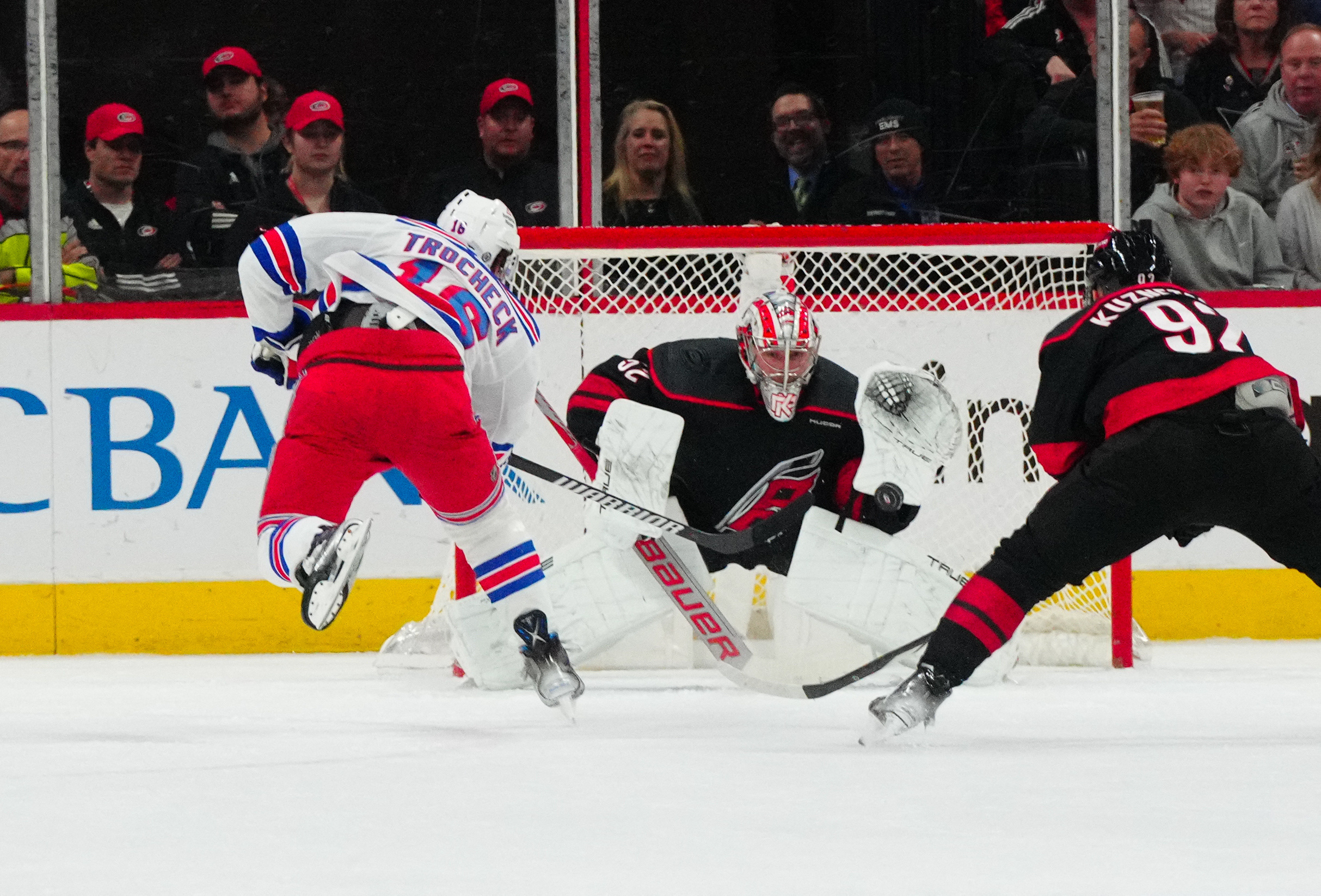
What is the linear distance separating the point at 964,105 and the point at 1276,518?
2316 mm

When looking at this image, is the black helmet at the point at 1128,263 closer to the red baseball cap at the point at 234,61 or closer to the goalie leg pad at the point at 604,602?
the goalie leg pad at the point at 604,602

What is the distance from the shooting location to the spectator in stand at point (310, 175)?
4.62 meters

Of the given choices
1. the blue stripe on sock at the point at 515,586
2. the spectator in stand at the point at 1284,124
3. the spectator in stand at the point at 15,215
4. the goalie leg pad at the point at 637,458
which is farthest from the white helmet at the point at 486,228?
the spectator in stand at the point at 1284,124

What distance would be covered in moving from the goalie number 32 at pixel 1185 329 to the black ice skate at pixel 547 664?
1194 mm

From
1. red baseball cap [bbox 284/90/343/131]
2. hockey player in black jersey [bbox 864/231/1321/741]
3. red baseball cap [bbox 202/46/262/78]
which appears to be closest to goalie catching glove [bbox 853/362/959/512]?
hockey player in black jersey [bbox 864/231/1321/741]

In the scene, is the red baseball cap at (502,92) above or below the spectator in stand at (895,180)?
above

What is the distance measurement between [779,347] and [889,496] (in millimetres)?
397

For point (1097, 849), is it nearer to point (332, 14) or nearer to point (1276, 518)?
point (1276, 518)

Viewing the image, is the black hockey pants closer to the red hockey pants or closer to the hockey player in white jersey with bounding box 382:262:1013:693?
the hockey player in white jersey with bounding box 382:262:1013:693

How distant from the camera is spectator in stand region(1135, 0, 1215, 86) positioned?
4.65 m

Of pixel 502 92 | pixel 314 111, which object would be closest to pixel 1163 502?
pixel 502 92

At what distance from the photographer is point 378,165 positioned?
4.64 metres

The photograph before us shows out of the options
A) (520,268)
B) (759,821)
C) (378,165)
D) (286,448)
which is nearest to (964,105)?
(520,268)

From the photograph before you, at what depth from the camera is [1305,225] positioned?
15.2 feet
